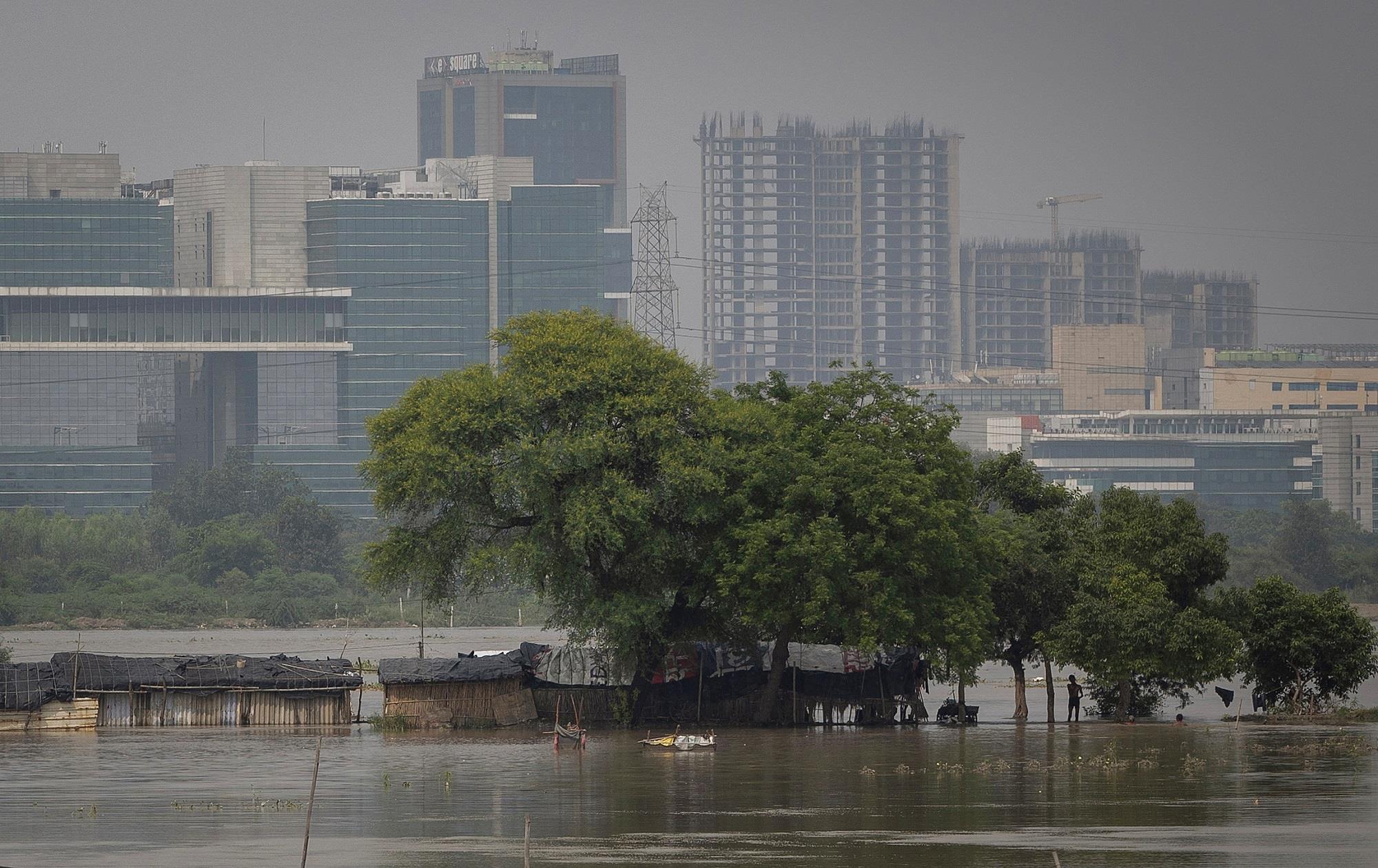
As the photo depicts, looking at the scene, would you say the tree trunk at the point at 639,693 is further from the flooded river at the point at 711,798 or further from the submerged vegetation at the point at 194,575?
the submerged vegetation at the point at 194,575

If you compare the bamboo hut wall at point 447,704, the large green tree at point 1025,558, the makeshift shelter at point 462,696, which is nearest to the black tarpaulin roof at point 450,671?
the makeshift shelter at point 462,696

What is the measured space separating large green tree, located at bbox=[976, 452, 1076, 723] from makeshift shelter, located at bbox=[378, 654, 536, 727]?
12.7 m

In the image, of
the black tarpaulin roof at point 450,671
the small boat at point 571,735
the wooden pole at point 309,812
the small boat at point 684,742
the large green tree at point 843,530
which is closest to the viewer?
the wooden pole at point 309,812

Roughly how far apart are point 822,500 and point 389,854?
21.2 m

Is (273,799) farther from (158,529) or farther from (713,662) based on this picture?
(158,529)

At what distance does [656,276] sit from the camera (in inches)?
6978

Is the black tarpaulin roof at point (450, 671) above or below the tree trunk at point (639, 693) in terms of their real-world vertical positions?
above

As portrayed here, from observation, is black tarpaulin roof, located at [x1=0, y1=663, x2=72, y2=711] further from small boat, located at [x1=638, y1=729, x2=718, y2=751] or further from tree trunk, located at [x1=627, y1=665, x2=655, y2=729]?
small boat, located at [x1=638, y1=729, x2=718, y2=751]

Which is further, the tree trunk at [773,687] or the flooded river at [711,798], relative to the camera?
the tree trunk at [773,687]

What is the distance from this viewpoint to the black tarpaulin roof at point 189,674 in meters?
50.3

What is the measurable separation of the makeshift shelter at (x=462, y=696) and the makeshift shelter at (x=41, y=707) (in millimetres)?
7738

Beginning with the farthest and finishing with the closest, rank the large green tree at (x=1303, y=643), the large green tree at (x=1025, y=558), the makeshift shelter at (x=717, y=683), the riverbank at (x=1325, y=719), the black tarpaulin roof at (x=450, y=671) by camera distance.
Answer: the black tarpaulin roof at (x=450, y=671), the makeshift shelter at (x=717, y=683), the large green tree at (x=1025, y=558), the riverbank at (x=1325, y=719), the large green tree at (x=1303, y=643)

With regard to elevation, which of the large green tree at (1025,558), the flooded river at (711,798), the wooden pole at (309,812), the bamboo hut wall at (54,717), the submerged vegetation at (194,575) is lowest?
the submerged vegetation at (194,575)

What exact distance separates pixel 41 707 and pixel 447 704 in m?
10.4
